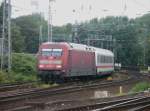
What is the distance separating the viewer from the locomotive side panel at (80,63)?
103 ft

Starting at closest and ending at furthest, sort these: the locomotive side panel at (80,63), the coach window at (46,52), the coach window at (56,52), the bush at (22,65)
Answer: the coach window at (56,52) < the coach window at (46,52) < the locomotive side panel at (80,63) < the bush at (22,65)

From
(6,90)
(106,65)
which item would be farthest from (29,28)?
(6,90)

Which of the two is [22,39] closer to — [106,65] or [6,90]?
[106,65]

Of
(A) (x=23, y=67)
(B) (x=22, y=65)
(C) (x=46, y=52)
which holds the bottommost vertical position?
(A) (x=23, y=67)

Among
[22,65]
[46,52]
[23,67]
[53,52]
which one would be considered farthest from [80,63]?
[22,65]

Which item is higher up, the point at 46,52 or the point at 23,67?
the point at 46,52

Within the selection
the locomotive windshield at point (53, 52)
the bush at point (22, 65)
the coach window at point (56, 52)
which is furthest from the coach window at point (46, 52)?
the bush at point (22, 65)

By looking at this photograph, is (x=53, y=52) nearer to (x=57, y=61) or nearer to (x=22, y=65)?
(x=57, y=61)

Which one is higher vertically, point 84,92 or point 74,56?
point 74,56

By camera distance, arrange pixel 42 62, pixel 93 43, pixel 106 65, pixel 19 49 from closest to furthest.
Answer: pixel 42 62
pixel 106 65
pixel 19 49
pixel 93 43

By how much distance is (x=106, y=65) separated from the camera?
4719 cm

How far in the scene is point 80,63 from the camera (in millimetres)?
33875

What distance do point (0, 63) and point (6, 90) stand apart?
1590 centimetres

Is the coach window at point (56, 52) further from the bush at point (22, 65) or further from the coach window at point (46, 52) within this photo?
the bush at point (22, 65)
